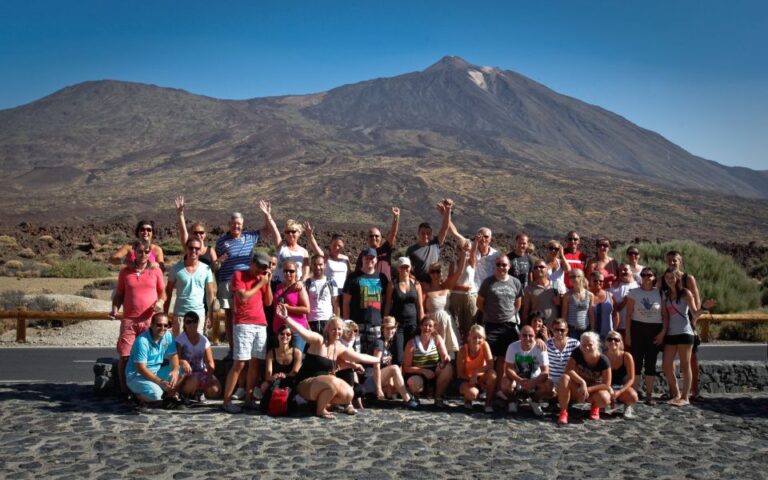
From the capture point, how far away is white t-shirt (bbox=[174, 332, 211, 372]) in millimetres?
7996

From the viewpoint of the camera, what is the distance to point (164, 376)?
7816 millimetres

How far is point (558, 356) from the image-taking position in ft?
26.8

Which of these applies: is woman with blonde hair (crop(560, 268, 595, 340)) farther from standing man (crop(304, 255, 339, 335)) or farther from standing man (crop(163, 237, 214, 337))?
standing man (crop(163, 237, 214, 337))

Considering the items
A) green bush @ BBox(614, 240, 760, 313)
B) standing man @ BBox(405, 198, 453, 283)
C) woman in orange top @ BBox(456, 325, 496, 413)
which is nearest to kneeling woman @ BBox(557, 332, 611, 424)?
woman in orange top @ BBox(456, 325, 496, 413)

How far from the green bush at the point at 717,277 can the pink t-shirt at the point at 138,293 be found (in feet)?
50.0

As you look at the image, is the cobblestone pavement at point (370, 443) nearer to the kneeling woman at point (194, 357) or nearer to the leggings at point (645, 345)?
the kneeling woman at point (194, 357)

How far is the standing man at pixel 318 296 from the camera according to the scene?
830 cm

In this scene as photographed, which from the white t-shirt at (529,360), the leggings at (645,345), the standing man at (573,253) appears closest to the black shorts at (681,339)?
the leggings at (645,345)

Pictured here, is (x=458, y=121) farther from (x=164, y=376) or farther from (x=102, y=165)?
(x=164, y=376)

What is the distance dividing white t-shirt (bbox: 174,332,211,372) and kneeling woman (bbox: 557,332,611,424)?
352 centimetres

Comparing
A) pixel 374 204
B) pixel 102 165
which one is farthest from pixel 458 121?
pixel 374 204

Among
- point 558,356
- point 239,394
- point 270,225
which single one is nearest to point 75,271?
point 270,225

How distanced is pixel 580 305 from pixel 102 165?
112 meters

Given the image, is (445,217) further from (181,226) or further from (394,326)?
(181,226)
